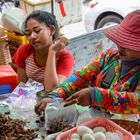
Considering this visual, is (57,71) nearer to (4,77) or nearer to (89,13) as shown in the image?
(4,77)

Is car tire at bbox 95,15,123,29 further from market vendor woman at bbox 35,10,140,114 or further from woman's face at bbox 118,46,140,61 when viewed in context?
woman's face at bbox 118,46,140,61

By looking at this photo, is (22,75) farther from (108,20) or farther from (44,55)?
(108,20)

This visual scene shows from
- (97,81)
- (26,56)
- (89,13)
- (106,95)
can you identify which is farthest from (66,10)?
(106,95)

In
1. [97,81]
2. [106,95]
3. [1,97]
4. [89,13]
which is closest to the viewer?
[106,95]

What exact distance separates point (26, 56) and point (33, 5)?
1.35 metres

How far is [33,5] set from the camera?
12.4ft

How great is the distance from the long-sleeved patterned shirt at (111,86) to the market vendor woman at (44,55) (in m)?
0.39

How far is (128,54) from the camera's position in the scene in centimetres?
165

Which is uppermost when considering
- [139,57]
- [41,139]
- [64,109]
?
[139,57]

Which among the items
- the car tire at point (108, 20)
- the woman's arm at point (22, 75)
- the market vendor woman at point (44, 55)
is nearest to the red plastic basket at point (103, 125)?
the market vendor woman at point (44, 55)

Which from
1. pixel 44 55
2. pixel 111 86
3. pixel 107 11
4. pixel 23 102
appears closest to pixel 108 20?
pixel 107 11

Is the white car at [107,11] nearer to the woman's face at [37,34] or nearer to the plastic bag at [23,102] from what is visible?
the woman's face at [37,34]

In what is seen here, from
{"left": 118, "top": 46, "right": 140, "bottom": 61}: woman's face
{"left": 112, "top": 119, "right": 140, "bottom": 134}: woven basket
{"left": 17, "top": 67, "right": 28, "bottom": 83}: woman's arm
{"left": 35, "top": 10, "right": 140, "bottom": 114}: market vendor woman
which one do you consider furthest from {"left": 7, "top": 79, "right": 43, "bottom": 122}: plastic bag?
{"left": 118, "top": 46, "right": 140, "bottom": 61}: woman's face

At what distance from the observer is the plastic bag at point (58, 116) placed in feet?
5.67
